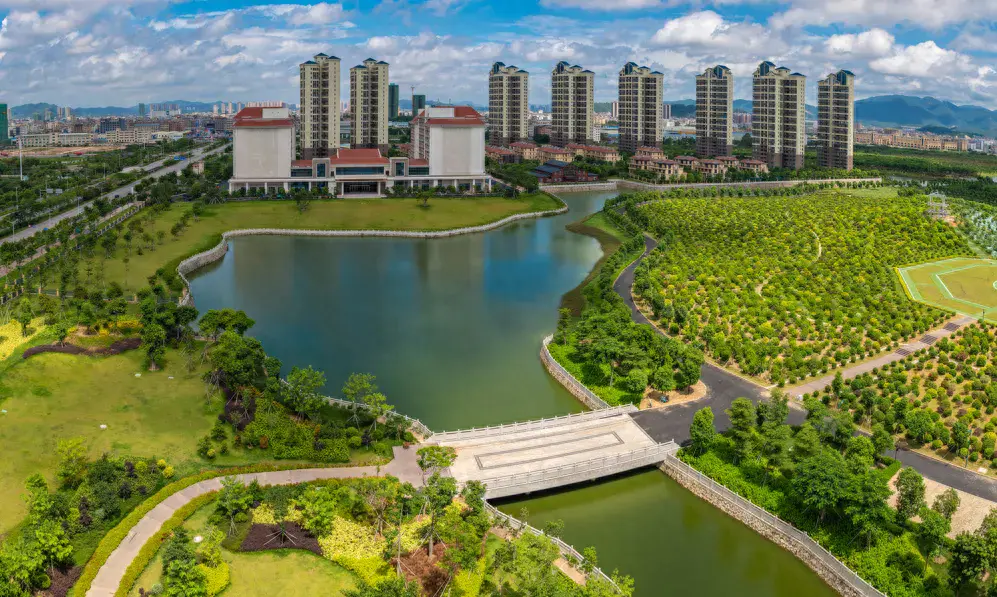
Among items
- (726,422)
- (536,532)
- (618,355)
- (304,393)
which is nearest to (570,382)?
(618,355)

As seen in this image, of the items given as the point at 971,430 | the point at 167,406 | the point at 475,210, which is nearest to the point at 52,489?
the point at 167,406

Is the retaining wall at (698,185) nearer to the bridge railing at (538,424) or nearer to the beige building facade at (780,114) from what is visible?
the beige building facade at (780,114)

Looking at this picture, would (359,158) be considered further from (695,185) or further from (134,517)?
(134,517)

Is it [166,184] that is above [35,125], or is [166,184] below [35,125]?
below

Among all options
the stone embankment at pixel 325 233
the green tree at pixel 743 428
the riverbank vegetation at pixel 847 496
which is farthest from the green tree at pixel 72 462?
the stone embankment at pixel 325 233

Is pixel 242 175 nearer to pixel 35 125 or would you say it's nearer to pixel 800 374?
pixel 800 374

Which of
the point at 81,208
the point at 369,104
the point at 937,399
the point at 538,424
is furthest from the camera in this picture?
the point at 369,104

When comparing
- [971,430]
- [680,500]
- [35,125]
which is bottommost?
[680,500]
